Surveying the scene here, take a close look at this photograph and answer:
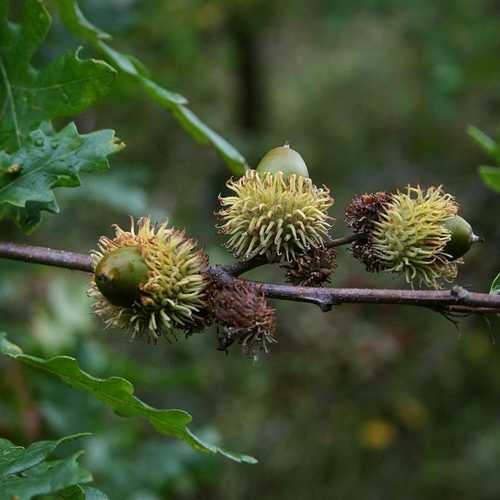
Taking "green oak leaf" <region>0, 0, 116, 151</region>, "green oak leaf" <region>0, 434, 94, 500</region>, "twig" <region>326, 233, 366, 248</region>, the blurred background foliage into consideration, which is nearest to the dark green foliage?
"green oak leaf" <region>0, 434, 94, 500</region>

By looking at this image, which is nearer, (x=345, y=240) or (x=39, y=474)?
(x=39, y=474)

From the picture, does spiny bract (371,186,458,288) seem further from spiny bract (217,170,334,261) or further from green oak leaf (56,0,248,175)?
green oak leaf (56,0,248,175)

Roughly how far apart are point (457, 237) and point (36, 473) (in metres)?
1.00

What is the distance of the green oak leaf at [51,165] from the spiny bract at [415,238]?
2.12 feet

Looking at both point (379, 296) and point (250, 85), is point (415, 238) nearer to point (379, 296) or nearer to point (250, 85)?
point (379, 296)

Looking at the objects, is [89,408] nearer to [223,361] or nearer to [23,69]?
[23,69]

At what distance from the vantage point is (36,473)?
63.6 inches

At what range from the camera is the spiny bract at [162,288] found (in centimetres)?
169

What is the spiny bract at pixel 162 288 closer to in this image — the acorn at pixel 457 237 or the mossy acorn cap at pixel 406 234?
the mossy acorn cap at pixel 406 234

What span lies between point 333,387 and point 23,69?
4.83 m

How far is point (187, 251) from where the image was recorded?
1.76m

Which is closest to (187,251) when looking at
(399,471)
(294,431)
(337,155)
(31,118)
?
(31,118)

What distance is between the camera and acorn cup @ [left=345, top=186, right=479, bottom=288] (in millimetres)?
1787

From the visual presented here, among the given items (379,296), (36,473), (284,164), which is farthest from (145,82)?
(36,473)
